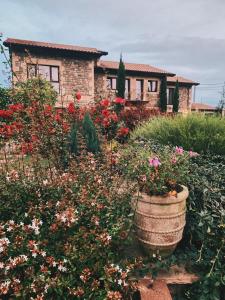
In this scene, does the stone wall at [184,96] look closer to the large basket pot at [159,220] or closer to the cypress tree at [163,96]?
the cypress tree at [163,96]

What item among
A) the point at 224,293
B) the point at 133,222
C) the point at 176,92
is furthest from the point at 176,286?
the point at 176,92

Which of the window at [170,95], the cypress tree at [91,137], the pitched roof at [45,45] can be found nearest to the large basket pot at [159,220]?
the cypress tree at [91,137]

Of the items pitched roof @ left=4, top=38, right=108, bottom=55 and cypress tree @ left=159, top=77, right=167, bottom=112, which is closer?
pitched roof @ left=4, top=38, right=108, bottom=55

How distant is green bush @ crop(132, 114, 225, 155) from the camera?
14.9 ft

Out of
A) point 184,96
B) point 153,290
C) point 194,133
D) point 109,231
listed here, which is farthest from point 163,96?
point 153,290

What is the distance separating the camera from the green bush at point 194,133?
14.9ft

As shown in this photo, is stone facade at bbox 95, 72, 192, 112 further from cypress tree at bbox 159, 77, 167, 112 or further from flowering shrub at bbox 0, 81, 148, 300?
flowering shrub at bbox 0, 81, 148, 300

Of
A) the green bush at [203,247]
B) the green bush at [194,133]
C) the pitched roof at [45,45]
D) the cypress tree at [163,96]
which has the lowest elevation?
the green bush at [203,247]

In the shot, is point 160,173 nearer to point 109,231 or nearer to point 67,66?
point 109,231

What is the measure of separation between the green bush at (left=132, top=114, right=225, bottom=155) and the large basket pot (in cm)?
226

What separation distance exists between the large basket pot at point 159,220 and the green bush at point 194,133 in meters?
2.26

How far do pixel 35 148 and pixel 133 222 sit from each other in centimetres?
197

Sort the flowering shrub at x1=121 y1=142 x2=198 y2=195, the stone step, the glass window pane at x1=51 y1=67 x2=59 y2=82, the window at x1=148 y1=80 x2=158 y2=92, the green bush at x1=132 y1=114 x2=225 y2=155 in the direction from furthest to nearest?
the window at x1=148 y1=80 x2=158 y2=92 → the glass window pane at x1=51 y1=67 x2=59 y2=82 → the green bush at x1=132 y1=114 x2=225 y2=155 → the flowering shrub at x1=121 y1=142 x2=198 y2=195 → the stone step

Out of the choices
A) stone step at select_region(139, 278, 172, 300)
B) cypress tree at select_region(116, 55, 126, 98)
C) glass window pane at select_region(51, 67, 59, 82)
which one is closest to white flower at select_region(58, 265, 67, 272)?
stone step at select_region(139, 278, 172, 300)
